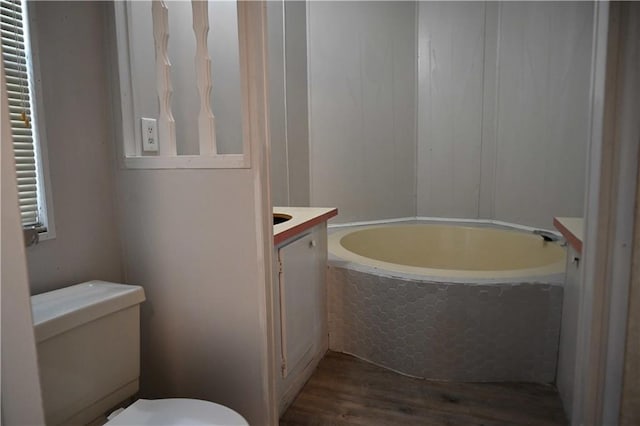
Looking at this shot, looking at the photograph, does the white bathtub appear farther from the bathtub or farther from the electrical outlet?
the electrical outlet

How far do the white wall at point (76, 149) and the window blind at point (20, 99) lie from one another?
0.05m

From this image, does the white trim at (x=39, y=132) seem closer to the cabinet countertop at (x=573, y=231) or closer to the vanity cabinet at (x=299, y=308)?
the vanity cabinet at (x=299, y=308)

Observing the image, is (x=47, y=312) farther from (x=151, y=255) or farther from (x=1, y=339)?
(x=1, y=339)

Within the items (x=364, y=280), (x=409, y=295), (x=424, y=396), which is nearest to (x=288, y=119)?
(x=364, y=280)

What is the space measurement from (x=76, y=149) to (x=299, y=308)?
1074 millimetres

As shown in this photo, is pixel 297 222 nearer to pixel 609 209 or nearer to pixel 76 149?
pixel 76 149

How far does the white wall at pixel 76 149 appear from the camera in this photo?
124 cm

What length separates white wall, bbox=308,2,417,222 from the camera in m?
2.98

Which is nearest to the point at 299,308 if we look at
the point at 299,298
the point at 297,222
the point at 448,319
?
the point at 299,298

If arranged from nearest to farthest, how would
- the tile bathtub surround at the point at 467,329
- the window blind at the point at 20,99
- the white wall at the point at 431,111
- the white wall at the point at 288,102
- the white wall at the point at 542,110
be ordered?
the window blind at the point at 20,99, the tile bathtub surround at the point at 467,329, the white wall at the point at 542,110, the white wall at the point at 288,102, the white wall at the point at 431,111

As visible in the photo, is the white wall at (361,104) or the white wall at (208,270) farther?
the white wall at (361,104)

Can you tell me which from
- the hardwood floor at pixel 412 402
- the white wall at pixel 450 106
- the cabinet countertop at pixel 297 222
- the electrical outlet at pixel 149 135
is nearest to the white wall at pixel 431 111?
the white wall at pixel 450 106

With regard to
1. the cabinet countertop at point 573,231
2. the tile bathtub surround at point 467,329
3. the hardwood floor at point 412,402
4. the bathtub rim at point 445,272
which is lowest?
the hardwood floor at point 412,402

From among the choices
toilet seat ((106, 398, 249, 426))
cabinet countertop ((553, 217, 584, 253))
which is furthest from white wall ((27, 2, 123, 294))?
cabinet countertop ((553, 217, 584, 253))
